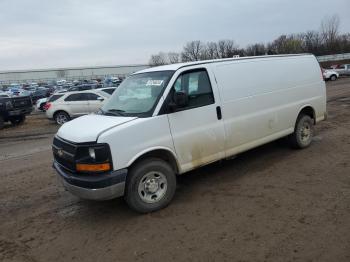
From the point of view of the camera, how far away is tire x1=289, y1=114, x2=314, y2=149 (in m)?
7.62

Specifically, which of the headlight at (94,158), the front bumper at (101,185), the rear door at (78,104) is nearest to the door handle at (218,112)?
the front bumper at (101,185)

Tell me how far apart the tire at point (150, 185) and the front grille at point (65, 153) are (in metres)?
0.79

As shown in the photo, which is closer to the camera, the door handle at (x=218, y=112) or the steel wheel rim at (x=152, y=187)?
the steel wheel rim at (x=152, y=187)

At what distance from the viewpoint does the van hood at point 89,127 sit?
15.4ft

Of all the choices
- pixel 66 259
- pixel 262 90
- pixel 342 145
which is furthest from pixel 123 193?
pixel 342 145

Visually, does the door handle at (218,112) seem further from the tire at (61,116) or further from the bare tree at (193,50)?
the bare tree at (193,50)

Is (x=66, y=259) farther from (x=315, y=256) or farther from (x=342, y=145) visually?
(x=342, y=145)

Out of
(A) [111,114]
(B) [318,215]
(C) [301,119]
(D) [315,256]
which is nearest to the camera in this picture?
(D) [315,256]

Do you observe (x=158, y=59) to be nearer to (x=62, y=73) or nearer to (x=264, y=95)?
(x=62, y=73)

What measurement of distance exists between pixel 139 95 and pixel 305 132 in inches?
160

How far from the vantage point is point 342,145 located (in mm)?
8000

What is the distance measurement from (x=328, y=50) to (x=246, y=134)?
92092mm

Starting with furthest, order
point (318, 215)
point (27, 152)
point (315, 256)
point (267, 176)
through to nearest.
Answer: point (27, 152), point (267, 176), point (318, 215), point (315, 256)

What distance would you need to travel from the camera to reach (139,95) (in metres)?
5.63
